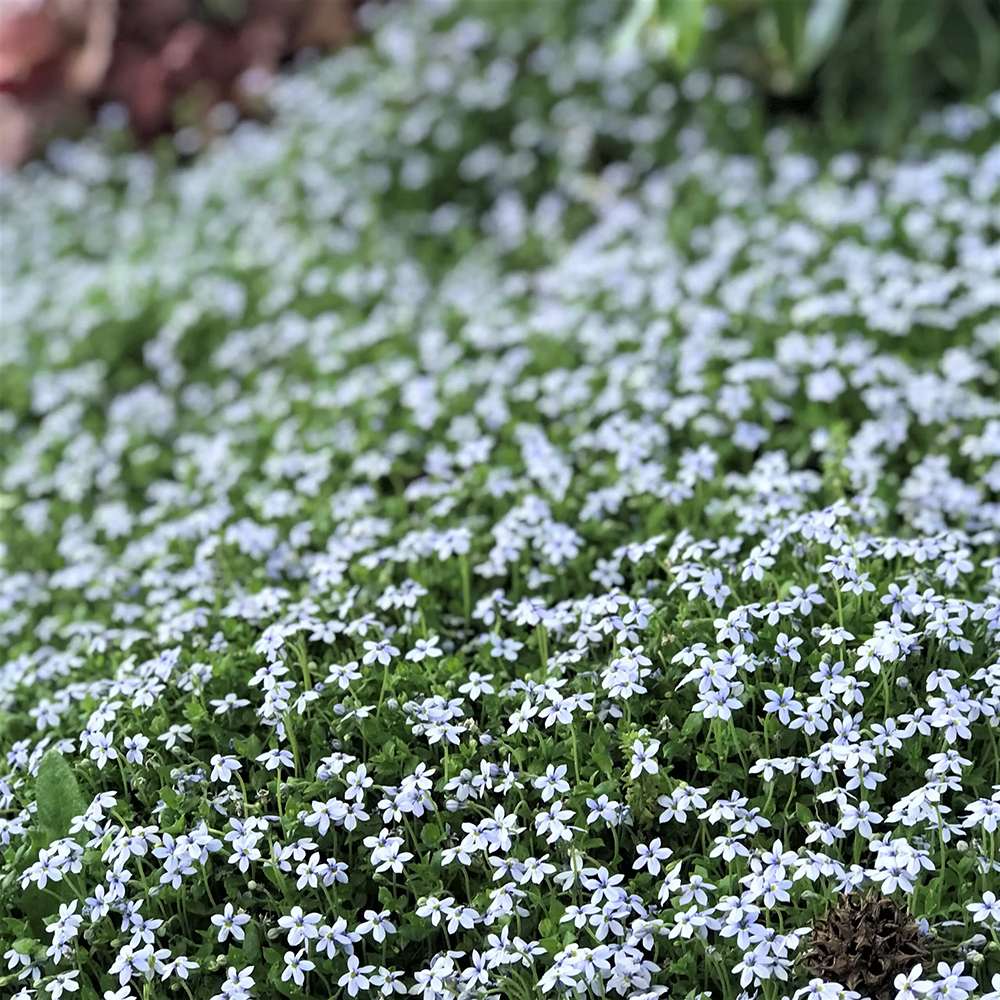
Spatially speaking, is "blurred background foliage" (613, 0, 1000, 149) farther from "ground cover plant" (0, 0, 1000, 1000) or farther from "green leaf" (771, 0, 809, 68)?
"ground cover plant" (0, 0, 1000, 1000)

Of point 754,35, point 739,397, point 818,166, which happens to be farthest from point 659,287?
point 754,35

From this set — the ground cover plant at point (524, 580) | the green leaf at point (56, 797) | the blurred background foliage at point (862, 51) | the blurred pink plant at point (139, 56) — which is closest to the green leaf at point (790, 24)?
the blurred background foliage at point (862, 51)

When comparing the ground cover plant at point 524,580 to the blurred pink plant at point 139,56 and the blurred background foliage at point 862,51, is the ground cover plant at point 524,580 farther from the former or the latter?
the blurred pink plant at point 139,56

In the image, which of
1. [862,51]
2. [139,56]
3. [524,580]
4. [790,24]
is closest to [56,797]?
[524,580]

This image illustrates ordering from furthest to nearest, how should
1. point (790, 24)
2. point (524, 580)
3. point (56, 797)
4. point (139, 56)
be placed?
point (139, 56)
point (790, 24)
point (524, 580)
point (56, 797)

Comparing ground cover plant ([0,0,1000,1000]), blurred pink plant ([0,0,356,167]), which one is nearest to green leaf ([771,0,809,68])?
ground cover plant ([0,0,1000,1000])

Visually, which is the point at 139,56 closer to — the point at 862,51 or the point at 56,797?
the point at 862,51

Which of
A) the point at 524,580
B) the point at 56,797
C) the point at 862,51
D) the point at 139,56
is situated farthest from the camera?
the point at 139,56

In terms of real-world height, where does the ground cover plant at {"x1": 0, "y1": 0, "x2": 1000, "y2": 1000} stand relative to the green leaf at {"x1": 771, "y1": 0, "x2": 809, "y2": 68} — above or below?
below
